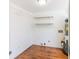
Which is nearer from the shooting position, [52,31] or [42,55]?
[42,55]

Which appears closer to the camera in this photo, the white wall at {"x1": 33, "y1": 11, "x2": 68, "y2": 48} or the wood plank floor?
the wood plank floor

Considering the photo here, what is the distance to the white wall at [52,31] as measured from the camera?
4.62 meters

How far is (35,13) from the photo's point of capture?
16.9 feet

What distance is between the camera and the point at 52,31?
4.80 m

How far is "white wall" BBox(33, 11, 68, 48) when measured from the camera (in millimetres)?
4617

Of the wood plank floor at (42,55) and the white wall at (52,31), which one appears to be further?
the white wall at (52,31)

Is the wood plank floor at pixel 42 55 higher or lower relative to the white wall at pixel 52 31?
lower

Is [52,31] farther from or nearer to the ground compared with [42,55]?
farther from the ground

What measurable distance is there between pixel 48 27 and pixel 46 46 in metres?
1.27

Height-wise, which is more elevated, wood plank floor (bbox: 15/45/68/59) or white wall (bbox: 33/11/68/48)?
white wall (bbox: 33/11/68/48)
